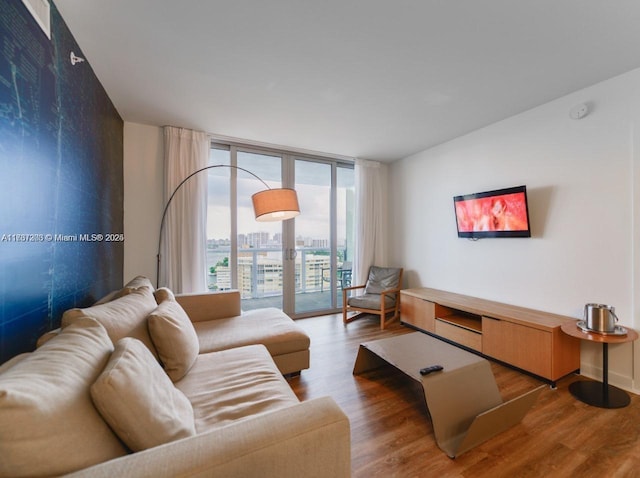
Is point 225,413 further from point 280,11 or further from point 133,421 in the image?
point 280,11

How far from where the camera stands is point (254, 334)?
2.17 meters

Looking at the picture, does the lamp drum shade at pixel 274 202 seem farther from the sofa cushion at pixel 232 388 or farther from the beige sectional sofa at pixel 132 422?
the beige sectional sofa at pixel 132 422

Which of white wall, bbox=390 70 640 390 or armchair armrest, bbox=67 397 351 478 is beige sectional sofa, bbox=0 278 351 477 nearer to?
armchair armrest, bbox=67 397 351 478

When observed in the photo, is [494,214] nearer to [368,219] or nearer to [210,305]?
[368,219]

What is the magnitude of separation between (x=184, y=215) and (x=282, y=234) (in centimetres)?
132

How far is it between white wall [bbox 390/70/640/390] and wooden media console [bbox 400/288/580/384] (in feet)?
0.76

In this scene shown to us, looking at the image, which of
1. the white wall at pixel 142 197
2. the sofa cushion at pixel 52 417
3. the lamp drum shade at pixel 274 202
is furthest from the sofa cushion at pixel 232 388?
the white wall at pixel 142 197

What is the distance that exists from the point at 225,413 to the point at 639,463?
87.2 inches

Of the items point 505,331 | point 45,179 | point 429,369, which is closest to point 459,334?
point 505,331

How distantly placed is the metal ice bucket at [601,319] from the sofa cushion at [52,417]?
115 inches

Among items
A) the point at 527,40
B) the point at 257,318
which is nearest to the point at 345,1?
the point at 527,40

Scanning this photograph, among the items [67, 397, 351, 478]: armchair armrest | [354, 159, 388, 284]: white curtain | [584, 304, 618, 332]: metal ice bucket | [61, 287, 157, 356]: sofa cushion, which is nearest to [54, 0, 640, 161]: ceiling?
[354, 159, 388, 284]: white curtain

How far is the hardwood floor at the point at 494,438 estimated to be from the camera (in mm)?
1429

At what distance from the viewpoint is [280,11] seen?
1.57 metres
